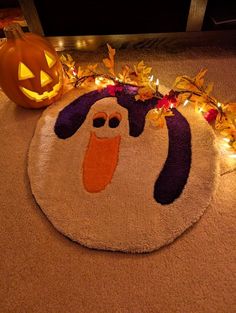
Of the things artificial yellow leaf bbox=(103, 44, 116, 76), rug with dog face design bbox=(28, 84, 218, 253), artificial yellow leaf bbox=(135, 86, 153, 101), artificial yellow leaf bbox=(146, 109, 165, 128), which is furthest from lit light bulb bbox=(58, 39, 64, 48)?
artificial yellow leaf bbox=(146, 109, 165, 128)

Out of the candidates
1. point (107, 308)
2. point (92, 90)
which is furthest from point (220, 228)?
point (92, 90)

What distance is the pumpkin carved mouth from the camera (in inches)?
39.9

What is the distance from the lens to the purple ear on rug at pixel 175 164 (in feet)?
2.78

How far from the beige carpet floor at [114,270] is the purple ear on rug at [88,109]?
1.09 feet

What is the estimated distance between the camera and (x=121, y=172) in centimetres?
91

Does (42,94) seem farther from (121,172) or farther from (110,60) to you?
(121,172)

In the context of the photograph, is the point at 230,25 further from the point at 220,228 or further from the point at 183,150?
the point at 220,228

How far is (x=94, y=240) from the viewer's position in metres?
0.78

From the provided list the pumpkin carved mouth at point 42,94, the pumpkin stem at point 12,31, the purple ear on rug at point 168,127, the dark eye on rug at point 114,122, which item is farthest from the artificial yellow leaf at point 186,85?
the pumpkin stem at point 12,31

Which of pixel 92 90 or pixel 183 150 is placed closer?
pixel 183 150

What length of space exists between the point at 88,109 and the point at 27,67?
0.29 m

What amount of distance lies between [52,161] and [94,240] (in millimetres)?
351

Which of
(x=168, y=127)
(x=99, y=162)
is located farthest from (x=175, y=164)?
(x=99, y=162)

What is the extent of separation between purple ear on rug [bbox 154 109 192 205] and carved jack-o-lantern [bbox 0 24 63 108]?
0.52 meters
